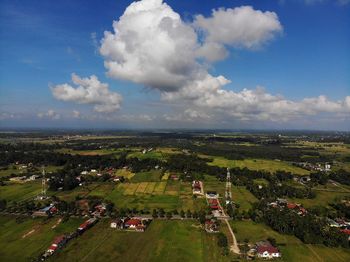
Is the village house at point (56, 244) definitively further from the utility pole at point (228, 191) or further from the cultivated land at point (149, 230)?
the utility pole at point (228, 191)

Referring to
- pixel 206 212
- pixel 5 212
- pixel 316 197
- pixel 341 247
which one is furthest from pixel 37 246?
pixel 316 197

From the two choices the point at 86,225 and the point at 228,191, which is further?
the point at 228,191

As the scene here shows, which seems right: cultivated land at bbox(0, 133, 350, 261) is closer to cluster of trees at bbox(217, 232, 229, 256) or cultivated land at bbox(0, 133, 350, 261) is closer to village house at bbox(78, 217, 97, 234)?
cluster of trees at bbox(217, 232, 229, 256)

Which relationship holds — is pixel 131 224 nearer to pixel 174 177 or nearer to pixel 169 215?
pixel 169 215

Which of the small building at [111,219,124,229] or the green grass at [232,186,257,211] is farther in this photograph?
the green grass at [232,186,257,211]

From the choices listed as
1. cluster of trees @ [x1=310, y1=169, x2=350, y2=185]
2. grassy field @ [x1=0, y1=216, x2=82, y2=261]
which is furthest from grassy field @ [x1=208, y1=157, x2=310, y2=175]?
grassy field @ [x1=0, y1=216, x2=82, y2=261]

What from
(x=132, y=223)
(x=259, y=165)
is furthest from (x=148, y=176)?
(x=259, y=165)
